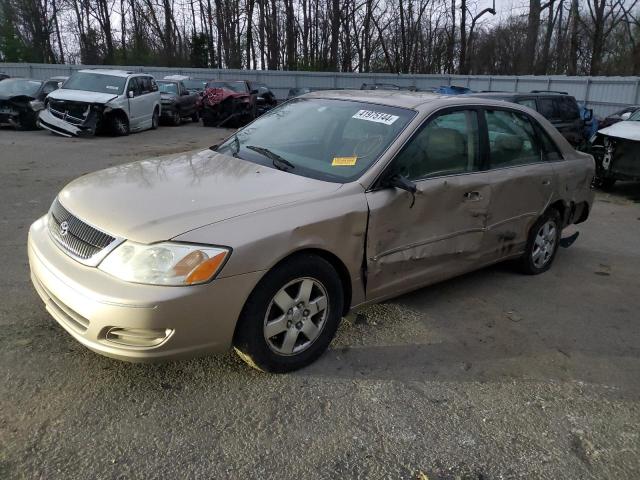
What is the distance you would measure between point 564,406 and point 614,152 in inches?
301

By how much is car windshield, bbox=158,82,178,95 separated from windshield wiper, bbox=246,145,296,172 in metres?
17.5

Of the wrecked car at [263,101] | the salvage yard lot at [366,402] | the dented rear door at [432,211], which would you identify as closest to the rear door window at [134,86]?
the wrecked car at [263,101]

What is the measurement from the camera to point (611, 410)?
3.04 meters

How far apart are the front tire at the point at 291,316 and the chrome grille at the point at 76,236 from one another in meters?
0.81

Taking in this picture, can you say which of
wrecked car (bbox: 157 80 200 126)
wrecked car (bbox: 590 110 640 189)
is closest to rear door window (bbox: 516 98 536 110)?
wrecked car (bbox: 590 110 640 189)

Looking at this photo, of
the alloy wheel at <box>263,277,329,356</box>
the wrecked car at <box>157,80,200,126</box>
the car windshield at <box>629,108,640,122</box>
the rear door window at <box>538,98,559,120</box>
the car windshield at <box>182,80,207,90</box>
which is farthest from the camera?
the car windshield at <box>182,80,207,90</box>

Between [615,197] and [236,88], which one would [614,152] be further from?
[236,88]

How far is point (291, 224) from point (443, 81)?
32117 millimetres

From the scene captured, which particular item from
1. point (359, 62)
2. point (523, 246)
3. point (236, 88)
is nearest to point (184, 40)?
point (359, 62)

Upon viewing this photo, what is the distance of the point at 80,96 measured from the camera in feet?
46.8

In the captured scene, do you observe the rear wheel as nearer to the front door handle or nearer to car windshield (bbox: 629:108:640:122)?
car windshield (bbox: 629:108:640:122)

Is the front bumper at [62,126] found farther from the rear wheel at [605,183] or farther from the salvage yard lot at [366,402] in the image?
the rear wheel at [605,183]

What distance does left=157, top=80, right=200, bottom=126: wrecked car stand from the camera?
1941 centimetres

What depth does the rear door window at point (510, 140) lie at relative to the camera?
434 centimetres
